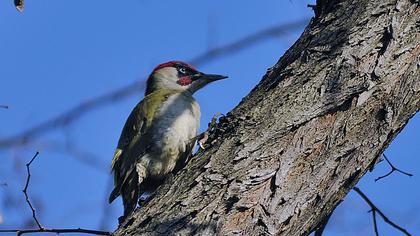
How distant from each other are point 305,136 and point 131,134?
2.34m

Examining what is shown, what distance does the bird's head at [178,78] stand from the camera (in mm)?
5398

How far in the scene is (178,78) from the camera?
A: 18.2 feet

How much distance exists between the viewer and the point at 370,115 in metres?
2.43

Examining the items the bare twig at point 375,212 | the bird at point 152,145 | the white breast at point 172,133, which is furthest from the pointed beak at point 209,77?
the bare twig at point 375,212

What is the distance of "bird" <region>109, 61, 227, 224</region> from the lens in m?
4.28

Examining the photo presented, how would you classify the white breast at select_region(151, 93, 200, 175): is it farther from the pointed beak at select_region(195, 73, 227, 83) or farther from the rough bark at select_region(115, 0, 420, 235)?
the rough bark at select_region(115, 0, 420, 235)

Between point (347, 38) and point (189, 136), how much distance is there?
78.6 inches

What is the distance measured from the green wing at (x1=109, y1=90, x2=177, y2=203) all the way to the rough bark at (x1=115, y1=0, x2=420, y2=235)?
5.80ft

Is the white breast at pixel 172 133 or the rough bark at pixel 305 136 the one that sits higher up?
the white breast at pixel 172 133

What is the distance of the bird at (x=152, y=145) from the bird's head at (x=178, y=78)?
2.13 feet

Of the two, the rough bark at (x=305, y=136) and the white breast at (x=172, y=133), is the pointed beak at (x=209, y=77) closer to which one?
the white breast at (x=172, y=133)

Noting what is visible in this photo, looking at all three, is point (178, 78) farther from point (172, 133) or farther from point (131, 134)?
point (172, 133)

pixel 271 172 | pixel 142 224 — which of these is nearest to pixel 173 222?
pixel 142 224

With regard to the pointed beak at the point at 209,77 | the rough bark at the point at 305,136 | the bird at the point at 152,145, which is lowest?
the rough bark at the point at 305,136
